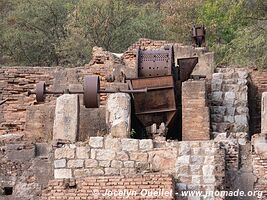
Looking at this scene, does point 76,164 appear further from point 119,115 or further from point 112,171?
point 119,115

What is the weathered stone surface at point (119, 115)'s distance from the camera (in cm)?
1162

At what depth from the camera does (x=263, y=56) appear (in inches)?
733

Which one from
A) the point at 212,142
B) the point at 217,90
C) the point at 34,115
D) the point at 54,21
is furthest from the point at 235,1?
the point at 212,142

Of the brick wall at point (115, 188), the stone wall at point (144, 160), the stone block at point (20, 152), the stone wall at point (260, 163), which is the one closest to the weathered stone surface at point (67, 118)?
the stone block at point (20, 152)

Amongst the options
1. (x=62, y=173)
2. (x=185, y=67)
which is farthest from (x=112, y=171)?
(x=185, y=67)

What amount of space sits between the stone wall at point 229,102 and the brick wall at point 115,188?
11.3ft

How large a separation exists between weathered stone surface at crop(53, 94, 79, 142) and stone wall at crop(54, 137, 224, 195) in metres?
0.85

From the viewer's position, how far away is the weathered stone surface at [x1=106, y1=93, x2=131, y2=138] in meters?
11.6

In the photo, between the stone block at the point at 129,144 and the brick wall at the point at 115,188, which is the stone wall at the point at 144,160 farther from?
the brick wall at the point at 115,188

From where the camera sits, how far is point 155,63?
13.3 m

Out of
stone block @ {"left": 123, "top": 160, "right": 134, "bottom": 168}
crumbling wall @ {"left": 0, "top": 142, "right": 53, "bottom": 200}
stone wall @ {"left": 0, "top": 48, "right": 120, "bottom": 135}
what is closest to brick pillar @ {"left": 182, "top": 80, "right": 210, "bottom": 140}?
stone block @ {"left": 123, "top": 160, "right": 134, "bottom": 168}

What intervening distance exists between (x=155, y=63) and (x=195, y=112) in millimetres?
1150

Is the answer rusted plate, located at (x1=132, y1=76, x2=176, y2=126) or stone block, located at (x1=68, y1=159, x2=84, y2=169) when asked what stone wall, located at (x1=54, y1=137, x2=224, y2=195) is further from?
rusted plate, located at (x1=132, y1=76, x2=176, y2=126)

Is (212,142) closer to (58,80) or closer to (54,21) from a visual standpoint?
(58,80)
